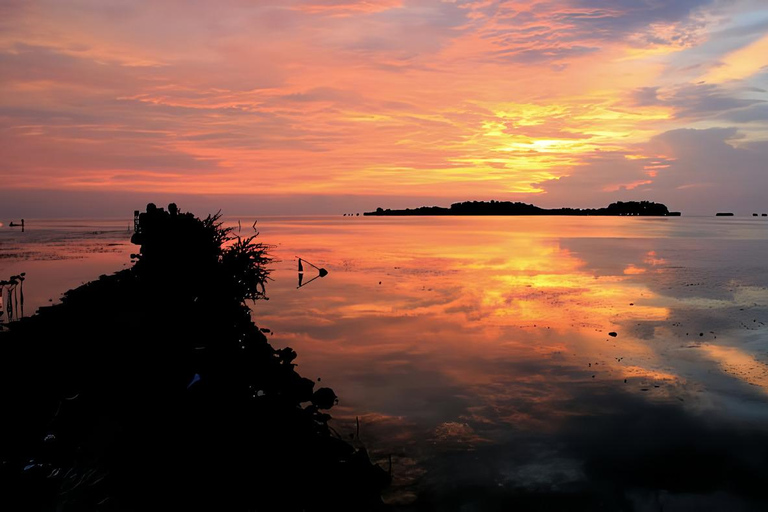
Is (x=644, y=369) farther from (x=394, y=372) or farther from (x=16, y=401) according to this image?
(x=16, y=401)

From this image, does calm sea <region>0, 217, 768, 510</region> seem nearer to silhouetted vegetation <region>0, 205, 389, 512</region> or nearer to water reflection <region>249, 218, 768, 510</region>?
water reflection <region>249, 218, 768, 510</region>

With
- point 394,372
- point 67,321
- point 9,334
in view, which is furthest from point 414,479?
point 9,334

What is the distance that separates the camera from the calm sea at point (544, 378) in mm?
12484

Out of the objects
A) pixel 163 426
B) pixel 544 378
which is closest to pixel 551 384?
pixel 544 378

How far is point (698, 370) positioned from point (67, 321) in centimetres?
2195

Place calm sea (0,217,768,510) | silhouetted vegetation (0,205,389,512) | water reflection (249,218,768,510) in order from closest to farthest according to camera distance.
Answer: silhouetted vegetation (0,205,389,512)
water reflection (249,218,768,510)
calm sea (0,217,768,510)

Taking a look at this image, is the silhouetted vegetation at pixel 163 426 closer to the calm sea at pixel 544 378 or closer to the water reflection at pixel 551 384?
the calm sea at pixel 544 378

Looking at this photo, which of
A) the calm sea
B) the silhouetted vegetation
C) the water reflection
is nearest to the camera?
the silhouetted vegetation

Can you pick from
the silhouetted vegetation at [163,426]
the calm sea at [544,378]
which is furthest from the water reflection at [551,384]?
the silhouetted vegetation at [163,426]

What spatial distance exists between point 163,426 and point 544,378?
12.4 m

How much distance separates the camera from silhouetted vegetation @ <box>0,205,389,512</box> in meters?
9.94

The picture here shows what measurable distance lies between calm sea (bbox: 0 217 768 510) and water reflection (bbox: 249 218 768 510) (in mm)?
59

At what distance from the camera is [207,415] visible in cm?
1188

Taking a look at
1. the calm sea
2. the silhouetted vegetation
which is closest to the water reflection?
the calm sea
